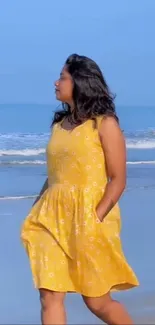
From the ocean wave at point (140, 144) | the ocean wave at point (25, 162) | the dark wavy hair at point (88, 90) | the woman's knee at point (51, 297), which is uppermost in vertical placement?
the dark wavy hair at point (88, 90)

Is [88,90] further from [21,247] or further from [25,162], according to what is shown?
[25,162]

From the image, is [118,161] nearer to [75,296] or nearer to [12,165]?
[75,296]

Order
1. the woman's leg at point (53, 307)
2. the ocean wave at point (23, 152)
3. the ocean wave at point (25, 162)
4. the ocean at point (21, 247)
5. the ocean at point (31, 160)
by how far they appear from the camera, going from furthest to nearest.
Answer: the ocean wave at point (23, 152)
the ocean wave at point (25, 162)
the ocean at point (31, 160)
the ocean at point (21, 247)
the woman's leg at point (53, 307)

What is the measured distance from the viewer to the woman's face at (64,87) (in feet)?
14.3

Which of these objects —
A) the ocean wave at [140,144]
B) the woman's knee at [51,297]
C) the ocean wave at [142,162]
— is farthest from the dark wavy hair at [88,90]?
the ocean wave at [140,144]

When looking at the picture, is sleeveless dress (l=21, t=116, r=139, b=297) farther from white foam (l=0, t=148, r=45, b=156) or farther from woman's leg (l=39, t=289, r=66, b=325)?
white foam (l=0, t=148, r=45, b=156)

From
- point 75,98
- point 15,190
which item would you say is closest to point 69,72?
point 75,98

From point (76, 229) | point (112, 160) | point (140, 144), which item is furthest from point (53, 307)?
point (140, 144)

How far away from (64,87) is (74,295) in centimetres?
215

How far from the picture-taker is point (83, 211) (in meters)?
4.25

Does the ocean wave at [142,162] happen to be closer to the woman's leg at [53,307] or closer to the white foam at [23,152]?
the white foam at [23,152]

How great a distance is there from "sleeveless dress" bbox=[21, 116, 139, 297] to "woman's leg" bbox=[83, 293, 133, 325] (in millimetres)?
53

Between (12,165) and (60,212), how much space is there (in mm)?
14091

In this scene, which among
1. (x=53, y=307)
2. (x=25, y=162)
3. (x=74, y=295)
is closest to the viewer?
(x=53, y=307)
